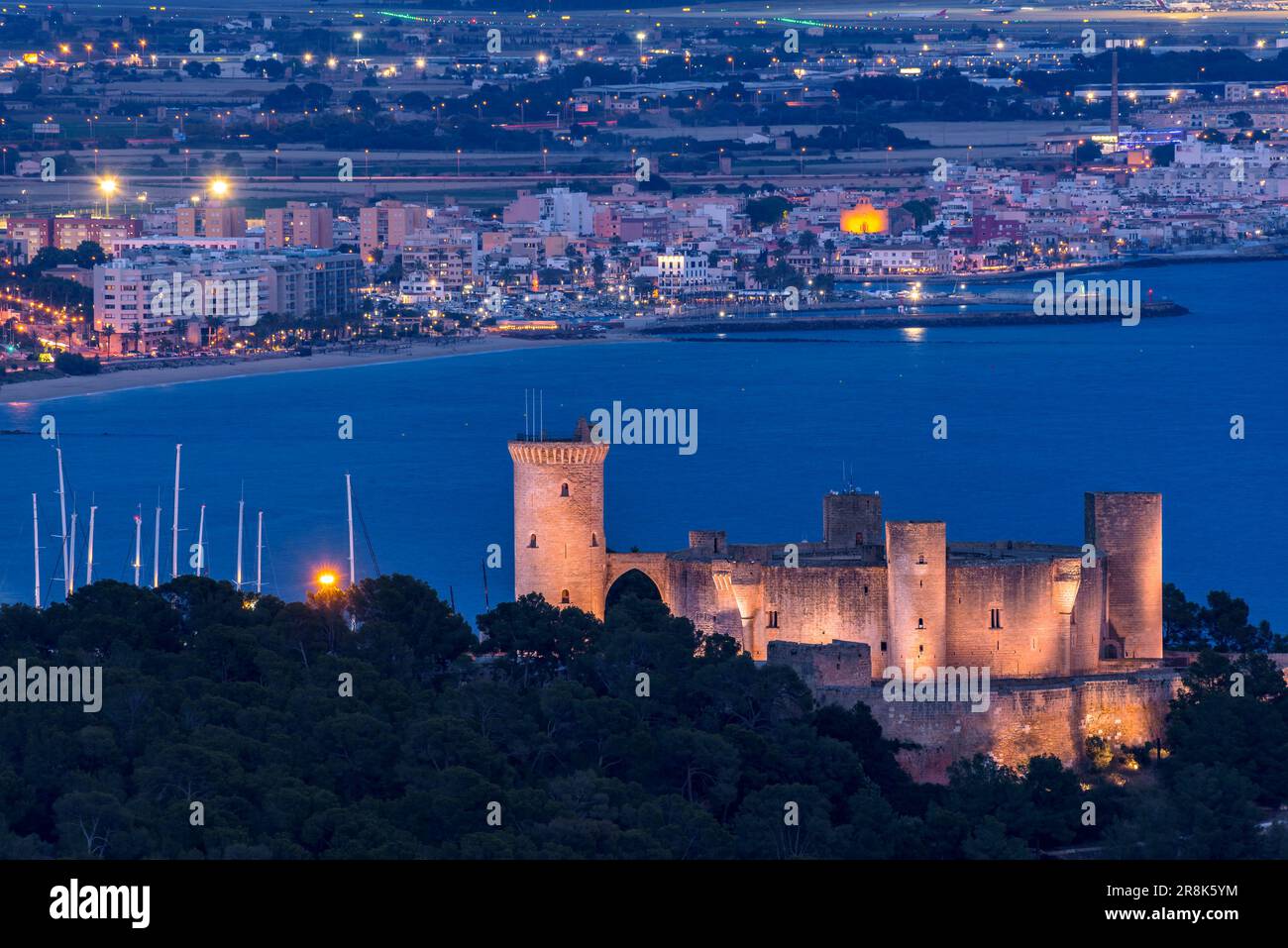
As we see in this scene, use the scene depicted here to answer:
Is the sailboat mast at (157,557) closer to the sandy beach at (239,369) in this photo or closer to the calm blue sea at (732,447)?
the calm blue sea at (732,447)

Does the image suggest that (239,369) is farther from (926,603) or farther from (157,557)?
(926,603)

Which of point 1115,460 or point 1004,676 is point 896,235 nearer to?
point 1115,460

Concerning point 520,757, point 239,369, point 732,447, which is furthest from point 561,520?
point 239,369

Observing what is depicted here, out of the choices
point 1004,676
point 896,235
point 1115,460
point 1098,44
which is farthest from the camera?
point 1098,44

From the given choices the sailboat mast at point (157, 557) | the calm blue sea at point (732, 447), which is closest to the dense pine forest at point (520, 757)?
the sailboat mast at point (157, 557)

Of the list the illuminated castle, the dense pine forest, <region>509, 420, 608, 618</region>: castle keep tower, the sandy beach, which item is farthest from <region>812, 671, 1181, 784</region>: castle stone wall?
the sandy beach

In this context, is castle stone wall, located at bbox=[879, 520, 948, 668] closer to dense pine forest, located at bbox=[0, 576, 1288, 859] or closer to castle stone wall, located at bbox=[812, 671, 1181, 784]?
castle stone wall, located at bbox=[812, 671, 1181, 784]
